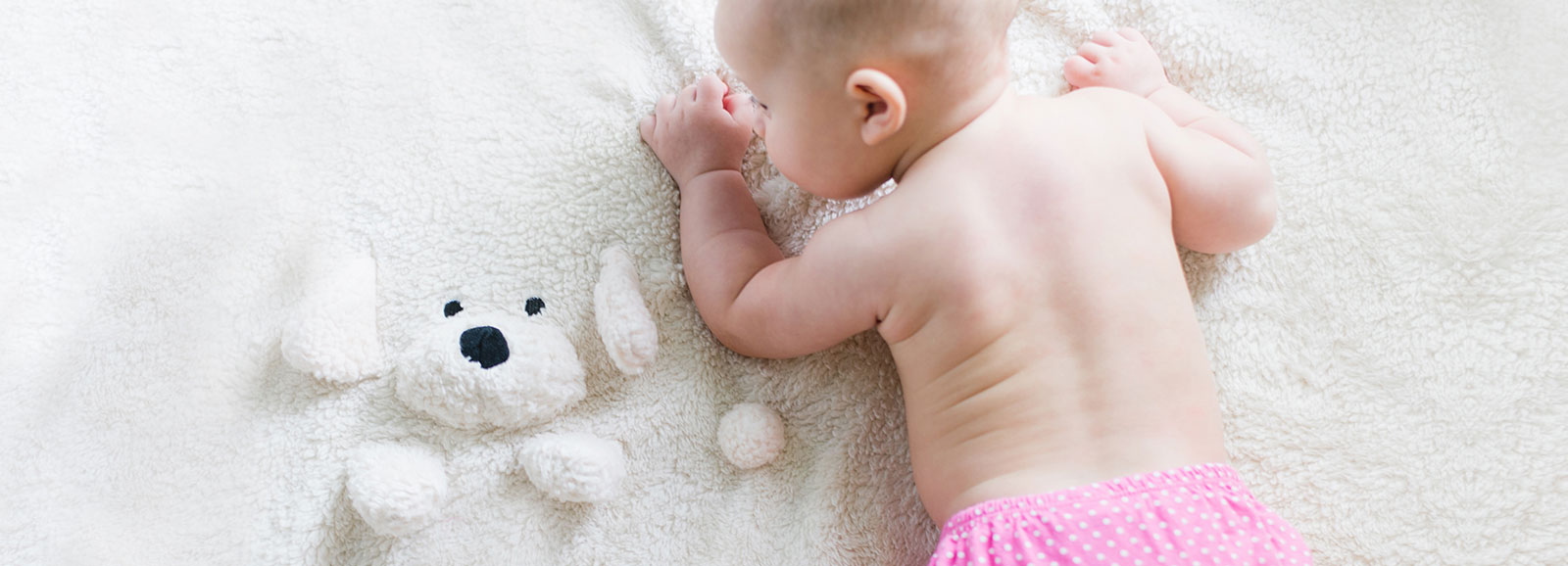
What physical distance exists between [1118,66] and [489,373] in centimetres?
67

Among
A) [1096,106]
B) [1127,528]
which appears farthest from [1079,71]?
[1127,528]

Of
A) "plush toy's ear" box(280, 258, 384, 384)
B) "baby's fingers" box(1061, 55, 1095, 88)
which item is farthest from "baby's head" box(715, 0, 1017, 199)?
"plush toy's ear" box(280, 258, 384, 384)

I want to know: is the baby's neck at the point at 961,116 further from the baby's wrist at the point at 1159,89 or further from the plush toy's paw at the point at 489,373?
the plush toy's paw at the point at 489,373

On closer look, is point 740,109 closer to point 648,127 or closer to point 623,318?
point 648,127

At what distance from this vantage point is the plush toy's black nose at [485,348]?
862 mm

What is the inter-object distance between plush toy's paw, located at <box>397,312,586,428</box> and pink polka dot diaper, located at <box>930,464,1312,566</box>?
0.37 m

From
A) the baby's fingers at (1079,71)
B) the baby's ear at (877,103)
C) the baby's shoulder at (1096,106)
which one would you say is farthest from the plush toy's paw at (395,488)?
the baby's fingers at (1079,71)

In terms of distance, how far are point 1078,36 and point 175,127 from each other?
91cm

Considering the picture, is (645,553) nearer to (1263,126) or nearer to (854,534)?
(854,534)

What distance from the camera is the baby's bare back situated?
31.4 inches

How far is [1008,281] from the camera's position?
798mm

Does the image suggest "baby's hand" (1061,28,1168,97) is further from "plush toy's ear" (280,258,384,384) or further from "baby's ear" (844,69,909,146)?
"plush toy's ear" (280,258,384,384)

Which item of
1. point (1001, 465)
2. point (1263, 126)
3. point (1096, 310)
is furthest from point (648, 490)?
point (1263, 126)

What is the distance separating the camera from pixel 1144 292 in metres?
0.81
